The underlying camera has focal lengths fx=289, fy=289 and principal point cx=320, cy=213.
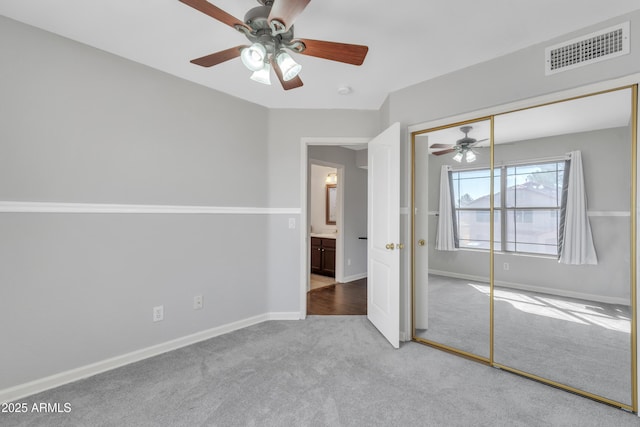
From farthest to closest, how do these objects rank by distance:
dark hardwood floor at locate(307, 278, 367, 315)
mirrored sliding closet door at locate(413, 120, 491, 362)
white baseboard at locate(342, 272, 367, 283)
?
1. white baseboard at locate(342, 272, 367, 283)
2. dark hardwood floor at locate(307, 278, 367, 315)
3. mirrored sliding closet door at locate(413, 120, 491, 362)

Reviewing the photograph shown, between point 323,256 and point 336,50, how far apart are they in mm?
4318

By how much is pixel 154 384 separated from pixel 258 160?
7.40 feet

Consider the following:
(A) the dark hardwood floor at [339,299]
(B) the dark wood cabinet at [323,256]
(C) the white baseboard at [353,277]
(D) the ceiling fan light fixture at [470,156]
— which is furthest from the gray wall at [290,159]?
(B) the dark wood cabinet at [323,256]

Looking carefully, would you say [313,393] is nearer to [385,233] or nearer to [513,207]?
[385,233]

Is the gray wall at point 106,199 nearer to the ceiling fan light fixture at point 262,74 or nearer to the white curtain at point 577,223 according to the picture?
the ceiling fan light fixture at point 262,74

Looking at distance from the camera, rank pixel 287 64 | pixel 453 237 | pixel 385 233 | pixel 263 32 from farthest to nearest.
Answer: pixel 385 233 → pixel 453 237 → pixel 287 64 → pixel 263 32

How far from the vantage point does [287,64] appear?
5.74ft

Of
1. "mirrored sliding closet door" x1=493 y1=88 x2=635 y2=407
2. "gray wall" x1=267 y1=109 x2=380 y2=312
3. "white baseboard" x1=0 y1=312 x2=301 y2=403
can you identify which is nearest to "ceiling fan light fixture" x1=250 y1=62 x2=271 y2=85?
"gray wall" x1=267 y1=109 x2=380 y2=312

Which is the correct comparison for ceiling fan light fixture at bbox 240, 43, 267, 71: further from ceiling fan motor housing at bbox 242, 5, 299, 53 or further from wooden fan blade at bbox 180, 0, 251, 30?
wooden fan blade at bbox 180, 0, 251, 30

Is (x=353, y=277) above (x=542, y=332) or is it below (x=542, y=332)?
below

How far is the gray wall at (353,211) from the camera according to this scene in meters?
5.21

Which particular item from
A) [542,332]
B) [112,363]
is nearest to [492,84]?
[542,332]

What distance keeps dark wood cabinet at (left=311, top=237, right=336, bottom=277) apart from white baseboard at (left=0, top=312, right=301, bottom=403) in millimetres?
2353

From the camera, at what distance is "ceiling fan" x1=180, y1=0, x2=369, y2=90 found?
57.7 inches
